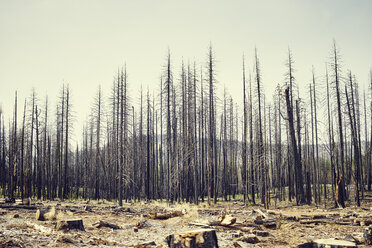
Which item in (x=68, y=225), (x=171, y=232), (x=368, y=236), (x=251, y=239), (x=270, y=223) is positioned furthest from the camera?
(x=270, y=223)

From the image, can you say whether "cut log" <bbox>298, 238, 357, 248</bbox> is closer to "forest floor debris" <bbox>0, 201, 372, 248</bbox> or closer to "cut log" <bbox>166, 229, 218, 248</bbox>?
"forest floor debris" <bbox>0, 201, 372, 248</bbox>

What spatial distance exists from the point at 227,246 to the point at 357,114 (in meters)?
33.5

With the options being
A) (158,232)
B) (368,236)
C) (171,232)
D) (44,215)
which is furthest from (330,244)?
A: (44,215)

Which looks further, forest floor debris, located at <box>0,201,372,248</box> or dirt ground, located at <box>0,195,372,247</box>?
forest floor debris, located at <box>0,201,372,248</box>

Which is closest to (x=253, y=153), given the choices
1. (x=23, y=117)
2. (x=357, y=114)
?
(x=357, y=114)

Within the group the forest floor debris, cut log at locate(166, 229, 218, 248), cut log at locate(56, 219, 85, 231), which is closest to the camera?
cut log at locate(166, 229, 218, 248)

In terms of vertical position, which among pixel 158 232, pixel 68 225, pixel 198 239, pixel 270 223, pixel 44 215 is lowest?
pixel 158 232

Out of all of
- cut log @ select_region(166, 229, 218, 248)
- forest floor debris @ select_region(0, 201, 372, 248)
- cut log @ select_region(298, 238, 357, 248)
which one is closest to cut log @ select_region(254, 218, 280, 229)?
forest floor debris @ select_region(0, 201, 372, 248)

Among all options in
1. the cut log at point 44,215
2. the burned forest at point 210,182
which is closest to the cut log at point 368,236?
the burned forest at point 210,182

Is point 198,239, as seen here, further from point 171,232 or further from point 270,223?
point 270,223

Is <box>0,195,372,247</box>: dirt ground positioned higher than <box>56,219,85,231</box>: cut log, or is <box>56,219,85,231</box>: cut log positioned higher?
<box>56,219,85,231</box>: cut log

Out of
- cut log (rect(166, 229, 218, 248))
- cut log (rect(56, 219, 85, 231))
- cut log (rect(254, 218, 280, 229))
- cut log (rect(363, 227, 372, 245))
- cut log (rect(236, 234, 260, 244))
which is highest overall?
cut log (rect(166, 229, 218, 248))

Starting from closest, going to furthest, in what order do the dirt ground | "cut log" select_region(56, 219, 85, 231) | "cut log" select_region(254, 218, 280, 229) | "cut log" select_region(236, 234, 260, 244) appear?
the dirt ground < "cut log" select_region(236, 234, 260, 244) < "cut log" select_region(56, 219, 85, 231) < "cut log" select_region(254, 218, 280, 229)

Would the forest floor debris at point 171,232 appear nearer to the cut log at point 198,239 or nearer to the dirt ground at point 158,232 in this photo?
the dirt ground at point 158,232
